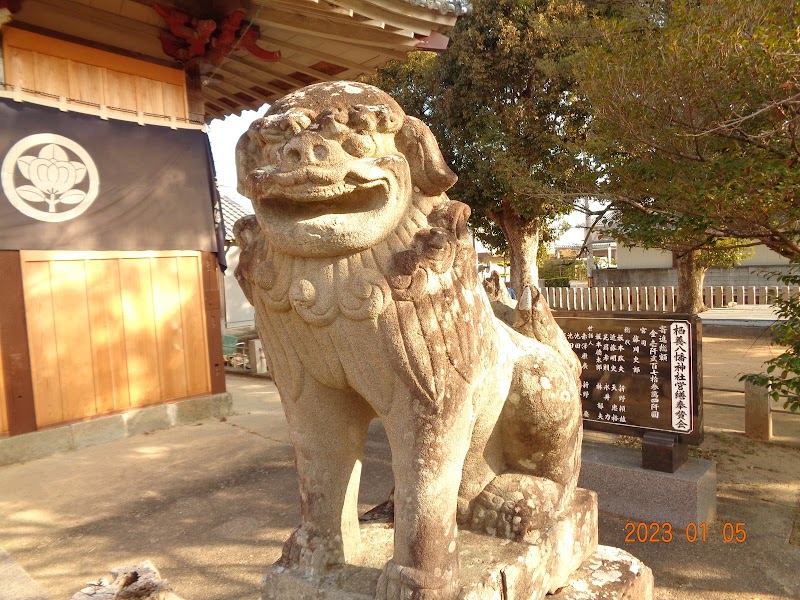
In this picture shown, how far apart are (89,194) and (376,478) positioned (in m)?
3.35

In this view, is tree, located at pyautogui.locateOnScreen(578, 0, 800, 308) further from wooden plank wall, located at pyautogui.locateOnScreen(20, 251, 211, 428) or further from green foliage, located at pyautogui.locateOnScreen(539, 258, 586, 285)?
green foliage, located at pyautogui.locateOnScreen(539, 258, 586, 285)

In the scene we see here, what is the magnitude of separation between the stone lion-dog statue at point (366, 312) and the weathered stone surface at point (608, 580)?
57cm

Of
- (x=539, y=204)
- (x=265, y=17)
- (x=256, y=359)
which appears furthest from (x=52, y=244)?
(x=539, y=204)

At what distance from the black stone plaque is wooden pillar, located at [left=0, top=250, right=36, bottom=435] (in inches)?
162

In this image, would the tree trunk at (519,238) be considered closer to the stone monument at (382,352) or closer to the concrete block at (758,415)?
the concrete block at (758,415)

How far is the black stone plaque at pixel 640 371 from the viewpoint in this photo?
3.32m

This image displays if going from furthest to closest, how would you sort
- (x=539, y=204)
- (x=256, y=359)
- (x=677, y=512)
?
(x=539, y=204), (x=256, y=359), (x=677, y=512)

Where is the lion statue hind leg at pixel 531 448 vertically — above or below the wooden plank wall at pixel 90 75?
below

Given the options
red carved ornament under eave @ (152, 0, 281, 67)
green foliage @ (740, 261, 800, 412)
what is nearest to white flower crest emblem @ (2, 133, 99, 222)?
red carved ornament under eave @ (152, 0, 281, 67)

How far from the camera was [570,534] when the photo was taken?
5.73ft

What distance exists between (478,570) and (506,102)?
362 inches

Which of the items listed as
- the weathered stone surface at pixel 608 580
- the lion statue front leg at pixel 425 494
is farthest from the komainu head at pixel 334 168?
the weathered stone surface at pixel 608 580

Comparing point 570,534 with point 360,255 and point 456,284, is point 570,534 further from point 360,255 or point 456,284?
point 360,255

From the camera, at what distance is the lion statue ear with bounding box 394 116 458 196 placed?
1341mm
